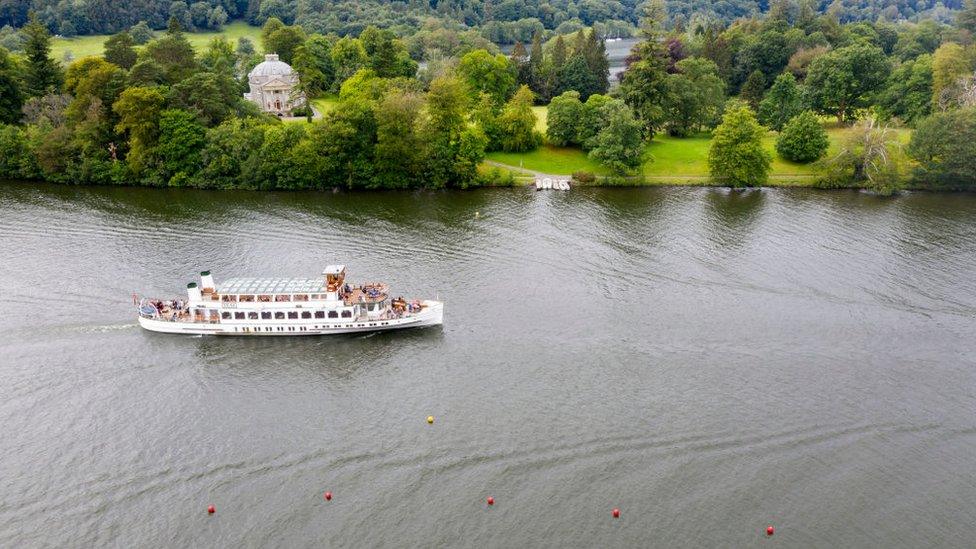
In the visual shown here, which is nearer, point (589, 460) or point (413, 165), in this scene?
point (589, 460)

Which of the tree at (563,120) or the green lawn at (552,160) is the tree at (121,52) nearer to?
the green lawn at (552,160)

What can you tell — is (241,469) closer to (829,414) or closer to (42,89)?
(829,414)

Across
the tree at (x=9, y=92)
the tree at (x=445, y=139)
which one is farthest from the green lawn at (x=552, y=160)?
the tree at (x=9, y=92)

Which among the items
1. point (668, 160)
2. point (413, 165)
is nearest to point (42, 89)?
point (413, 165)

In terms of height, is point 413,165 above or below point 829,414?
above

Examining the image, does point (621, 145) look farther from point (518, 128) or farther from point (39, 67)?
point (39, 67)

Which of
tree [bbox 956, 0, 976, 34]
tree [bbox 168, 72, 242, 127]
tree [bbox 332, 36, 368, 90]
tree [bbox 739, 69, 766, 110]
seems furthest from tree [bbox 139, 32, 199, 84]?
tree [bbox 956, 0, 976, 34]

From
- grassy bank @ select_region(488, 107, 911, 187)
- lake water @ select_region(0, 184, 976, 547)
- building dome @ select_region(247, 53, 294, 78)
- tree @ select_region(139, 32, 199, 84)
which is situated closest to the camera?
lake water @ select_region(0, 184, 976, 547)

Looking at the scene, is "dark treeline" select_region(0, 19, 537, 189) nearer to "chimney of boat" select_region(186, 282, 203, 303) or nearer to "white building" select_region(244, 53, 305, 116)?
"white building" select_region(244, 53, 305, 116)
